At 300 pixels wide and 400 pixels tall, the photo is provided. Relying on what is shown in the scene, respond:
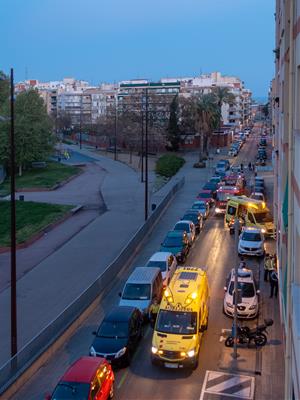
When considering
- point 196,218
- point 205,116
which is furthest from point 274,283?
point 205,116

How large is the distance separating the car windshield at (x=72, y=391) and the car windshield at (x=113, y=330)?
3.60 meters

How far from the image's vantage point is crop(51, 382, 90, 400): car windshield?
543 inches

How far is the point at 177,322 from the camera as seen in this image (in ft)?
57.7

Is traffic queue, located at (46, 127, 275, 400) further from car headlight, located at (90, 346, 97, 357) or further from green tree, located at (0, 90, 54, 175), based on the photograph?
green tree, located at (0, 90, 54, 175)

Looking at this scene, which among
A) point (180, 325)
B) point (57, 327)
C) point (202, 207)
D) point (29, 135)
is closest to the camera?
point (180, 325)

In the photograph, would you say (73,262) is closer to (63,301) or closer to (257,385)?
(63,301)

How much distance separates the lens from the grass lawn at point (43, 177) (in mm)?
57866

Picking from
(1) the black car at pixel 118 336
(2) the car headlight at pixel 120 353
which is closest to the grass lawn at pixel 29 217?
(1) the black car at pixel 118 336

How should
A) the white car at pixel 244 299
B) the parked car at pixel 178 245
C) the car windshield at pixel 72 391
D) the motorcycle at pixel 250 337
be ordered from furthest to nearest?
the parked car at pixel 178 245
the white car at pixel 244 299
the motorcycle at pixel 250 337
the car windshield at pixel 72 391

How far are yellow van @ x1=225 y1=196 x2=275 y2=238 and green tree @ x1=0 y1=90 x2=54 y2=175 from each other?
3390 centimetres

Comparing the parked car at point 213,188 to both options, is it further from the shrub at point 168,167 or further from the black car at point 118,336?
the black car at point 118,336

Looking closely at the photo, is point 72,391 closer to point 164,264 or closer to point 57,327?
point 57,327

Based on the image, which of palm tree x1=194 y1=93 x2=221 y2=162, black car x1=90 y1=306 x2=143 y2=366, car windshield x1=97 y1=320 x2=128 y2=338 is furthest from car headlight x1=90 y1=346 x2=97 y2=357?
palm tree x1=194 y1=93 x2=221 y2=162

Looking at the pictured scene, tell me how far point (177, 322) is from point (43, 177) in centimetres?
4734
